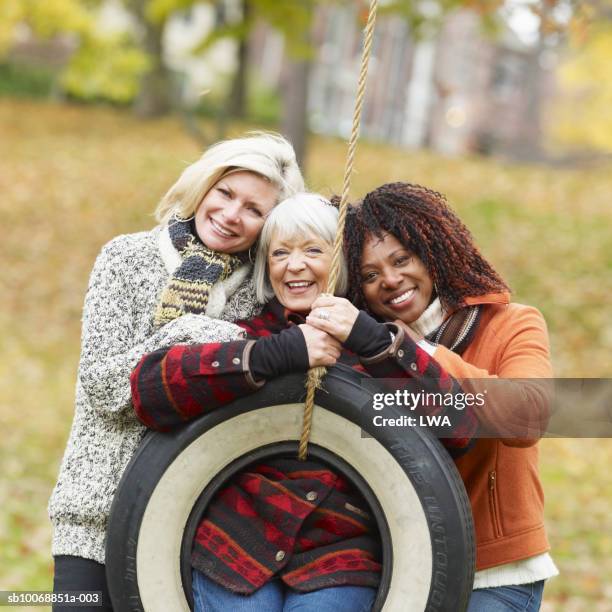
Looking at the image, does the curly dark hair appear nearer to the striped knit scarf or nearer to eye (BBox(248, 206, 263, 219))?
eye (BBox(248, 206, 263, 219))

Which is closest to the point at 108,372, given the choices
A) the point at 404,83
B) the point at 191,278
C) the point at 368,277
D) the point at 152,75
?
the point at 191,278

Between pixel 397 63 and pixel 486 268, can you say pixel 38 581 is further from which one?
pixel 397 63

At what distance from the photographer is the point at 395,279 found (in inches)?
101

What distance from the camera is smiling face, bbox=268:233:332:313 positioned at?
8.53ft

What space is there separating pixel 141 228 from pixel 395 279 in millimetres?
10711

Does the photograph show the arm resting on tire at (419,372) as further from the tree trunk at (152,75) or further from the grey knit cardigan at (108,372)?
the tree trunk at (152,75)

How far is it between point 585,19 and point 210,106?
20051 millimetres

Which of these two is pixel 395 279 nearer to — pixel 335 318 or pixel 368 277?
A: pixel 368 277

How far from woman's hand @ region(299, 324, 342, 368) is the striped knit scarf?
418 mm

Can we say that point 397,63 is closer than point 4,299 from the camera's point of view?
No

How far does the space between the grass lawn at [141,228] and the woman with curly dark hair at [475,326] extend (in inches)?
22.6

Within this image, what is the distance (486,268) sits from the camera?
105 inches

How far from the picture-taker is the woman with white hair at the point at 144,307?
8.29 feet

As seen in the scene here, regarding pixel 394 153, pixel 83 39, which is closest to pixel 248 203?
pixel 394 153
